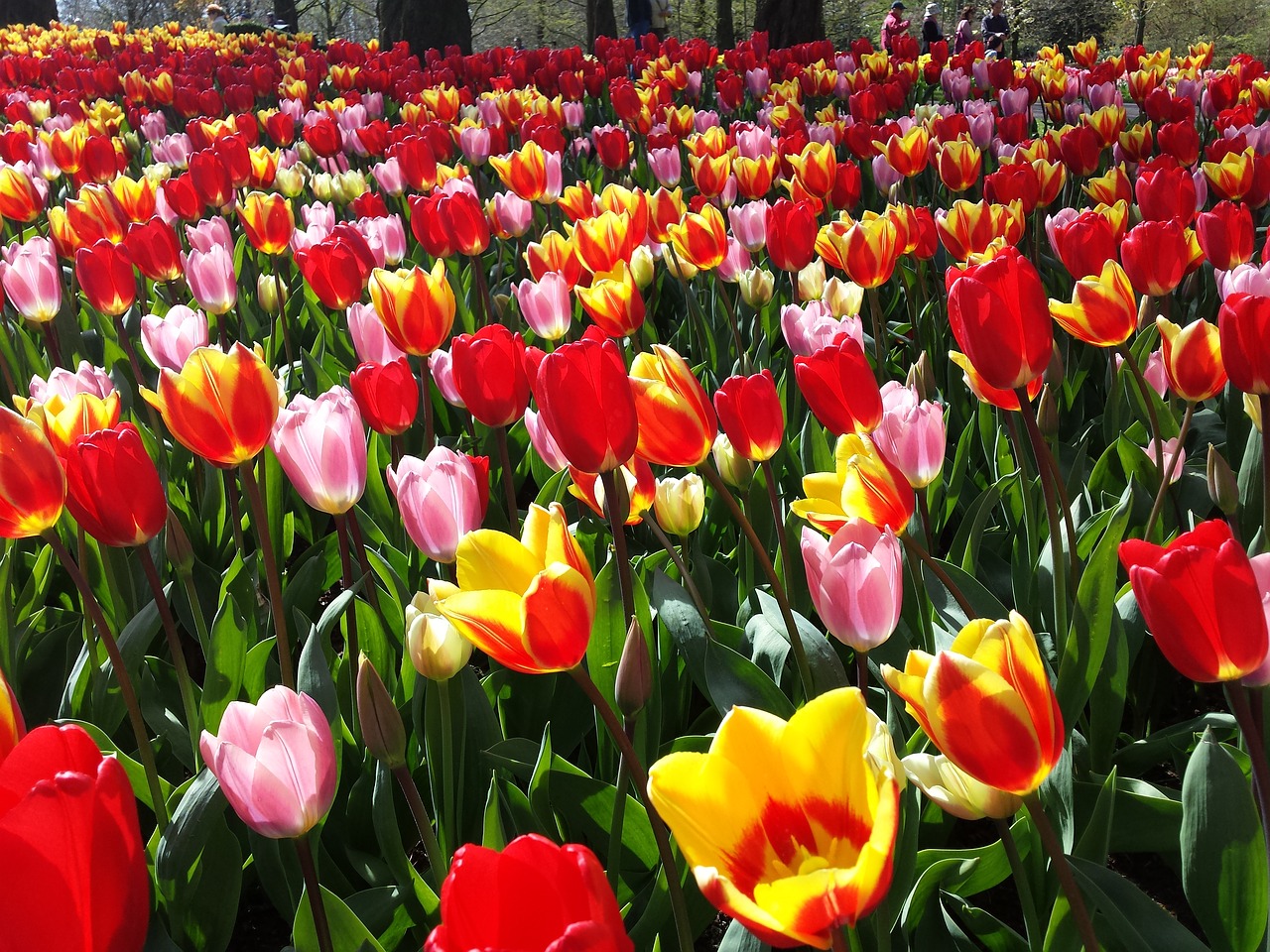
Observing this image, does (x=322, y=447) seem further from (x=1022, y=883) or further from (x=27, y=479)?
(x=1022, y=883)

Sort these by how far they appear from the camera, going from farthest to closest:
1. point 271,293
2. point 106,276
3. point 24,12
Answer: point 24,12, point 271,293, point 106,276

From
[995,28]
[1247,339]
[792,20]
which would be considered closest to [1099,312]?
[1247,339]

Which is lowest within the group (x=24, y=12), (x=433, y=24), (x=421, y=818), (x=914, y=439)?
(x=421, y=818)

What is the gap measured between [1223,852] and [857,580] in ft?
1.34

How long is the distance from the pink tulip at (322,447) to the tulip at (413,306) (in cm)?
50

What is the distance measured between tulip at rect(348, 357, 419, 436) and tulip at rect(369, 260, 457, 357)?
254mm

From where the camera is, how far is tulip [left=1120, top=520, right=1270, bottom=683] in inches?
30.7

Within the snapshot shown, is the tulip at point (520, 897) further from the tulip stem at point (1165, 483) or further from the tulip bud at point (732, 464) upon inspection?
the tulip stem at point (1165, 483)

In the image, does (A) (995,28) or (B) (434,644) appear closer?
(B) (434,644)

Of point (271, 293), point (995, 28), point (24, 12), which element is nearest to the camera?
point (271, 293)

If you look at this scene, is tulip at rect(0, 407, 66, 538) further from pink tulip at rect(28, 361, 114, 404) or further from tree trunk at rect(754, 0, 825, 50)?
tree trunk at rect(754, 0, 825, 50)

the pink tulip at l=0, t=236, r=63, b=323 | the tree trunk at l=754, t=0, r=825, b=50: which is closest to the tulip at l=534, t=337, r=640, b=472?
the pink tulip at l=0, t=236, r=63, b=323

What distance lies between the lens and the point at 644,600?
1563 millimetres

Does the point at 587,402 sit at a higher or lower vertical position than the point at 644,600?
higher
